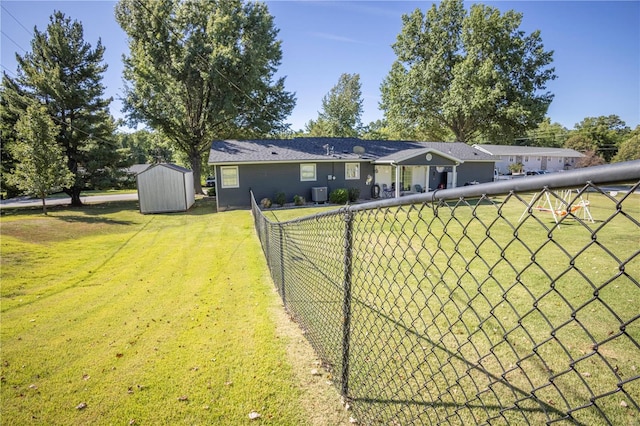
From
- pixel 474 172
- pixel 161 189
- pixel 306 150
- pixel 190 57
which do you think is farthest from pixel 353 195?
pixel 190 57

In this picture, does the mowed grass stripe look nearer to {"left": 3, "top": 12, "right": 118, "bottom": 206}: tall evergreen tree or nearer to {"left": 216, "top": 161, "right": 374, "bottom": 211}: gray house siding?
{"left": 216, "top": 161, "right": 374, "bottom": 211}: gray house siding

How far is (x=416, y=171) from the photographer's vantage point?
2331 centimetres

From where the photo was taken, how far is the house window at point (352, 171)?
822 inches

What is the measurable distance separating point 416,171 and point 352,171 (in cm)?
545

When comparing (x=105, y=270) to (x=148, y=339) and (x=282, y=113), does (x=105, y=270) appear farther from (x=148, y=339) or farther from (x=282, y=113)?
(x=282, y=113)

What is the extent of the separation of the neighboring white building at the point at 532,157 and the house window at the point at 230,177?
112 ft

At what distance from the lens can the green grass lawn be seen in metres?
3.09

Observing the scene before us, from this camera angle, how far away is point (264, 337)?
13.9 feet

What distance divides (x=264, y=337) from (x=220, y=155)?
16.3 metres

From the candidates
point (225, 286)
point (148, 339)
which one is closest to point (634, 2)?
point (225, 286)

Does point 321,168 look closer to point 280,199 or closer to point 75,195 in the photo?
point 280,199

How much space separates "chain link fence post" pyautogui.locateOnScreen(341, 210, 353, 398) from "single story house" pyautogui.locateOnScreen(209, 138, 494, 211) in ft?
49.6

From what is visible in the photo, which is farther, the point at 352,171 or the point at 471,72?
the point at 471,72

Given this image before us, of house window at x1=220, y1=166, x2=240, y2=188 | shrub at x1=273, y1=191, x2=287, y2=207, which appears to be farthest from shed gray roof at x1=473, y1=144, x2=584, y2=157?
house window at x1=220, y1=166, x2=240, y2=188
